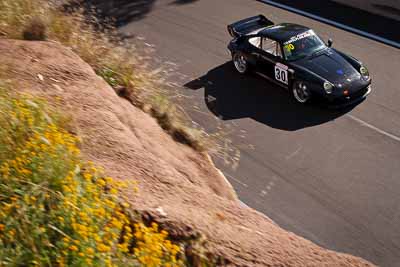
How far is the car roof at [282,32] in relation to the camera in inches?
493

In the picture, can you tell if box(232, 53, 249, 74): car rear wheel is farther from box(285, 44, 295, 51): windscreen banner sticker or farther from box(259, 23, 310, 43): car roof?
box(285, 44, 295, 51): windscreen banner sticker

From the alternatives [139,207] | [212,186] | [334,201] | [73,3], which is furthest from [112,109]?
[73,3]

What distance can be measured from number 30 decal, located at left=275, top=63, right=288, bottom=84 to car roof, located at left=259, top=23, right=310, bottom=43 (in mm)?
565

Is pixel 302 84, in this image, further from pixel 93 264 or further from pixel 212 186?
pixel 93 264

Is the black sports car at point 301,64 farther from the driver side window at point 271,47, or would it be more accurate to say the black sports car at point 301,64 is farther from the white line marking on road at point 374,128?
the white line marking on road at point 374,128

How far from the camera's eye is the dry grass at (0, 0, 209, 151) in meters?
9.55

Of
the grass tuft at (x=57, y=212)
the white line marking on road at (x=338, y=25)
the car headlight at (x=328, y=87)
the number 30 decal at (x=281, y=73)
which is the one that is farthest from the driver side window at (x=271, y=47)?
the grass tuft at (x=57, y=212)

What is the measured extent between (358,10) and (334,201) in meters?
8.86

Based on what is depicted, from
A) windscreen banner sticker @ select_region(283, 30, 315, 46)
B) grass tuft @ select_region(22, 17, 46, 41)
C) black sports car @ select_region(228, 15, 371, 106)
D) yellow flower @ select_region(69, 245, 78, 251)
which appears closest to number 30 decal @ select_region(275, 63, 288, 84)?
black sports car @ select_region(228, 15, 371, 106)

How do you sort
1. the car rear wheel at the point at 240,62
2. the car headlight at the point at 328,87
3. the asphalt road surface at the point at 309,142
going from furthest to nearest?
the car rear wheel at the point at 240,62
the car headlight at the point at 328,87
the asphalt road surface at the point at 309,142

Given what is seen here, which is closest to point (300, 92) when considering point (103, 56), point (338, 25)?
point (103, 56)

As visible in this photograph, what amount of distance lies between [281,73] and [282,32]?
1.01 m

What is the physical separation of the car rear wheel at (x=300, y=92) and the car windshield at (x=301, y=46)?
62 centimetres

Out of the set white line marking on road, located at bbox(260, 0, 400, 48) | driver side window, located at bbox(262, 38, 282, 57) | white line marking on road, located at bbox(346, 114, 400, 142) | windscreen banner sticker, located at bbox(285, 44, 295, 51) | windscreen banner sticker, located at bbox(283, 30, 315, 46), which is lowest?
white line marking on road, located at bbox(346, 114, 400, 142)
